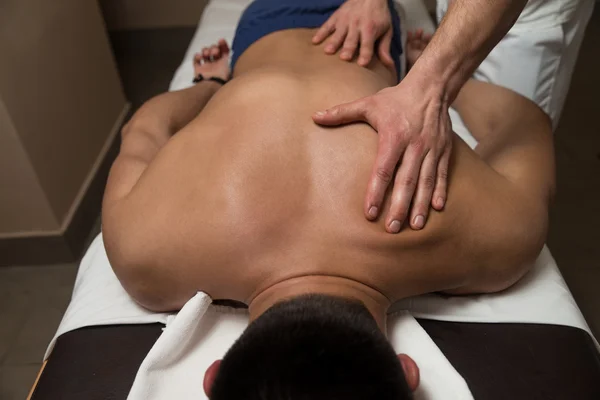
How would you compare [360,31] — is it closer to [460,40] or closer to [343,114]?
[460,40]

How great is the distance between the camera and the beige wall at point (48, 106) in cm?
161

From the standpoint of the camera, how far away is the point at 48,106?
1795mm

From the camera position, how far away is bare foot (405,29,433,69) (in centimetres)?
145

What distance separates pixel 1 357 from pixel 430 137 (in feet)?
4.87

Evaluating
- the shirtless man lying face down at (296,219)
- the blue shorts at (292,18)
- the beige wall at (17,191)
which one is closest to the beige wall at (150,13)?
the beige wall at (17,191)

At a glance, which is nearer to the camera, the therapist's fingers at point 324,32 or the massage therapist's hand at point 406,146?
the massage therapist's hand at point 406,146

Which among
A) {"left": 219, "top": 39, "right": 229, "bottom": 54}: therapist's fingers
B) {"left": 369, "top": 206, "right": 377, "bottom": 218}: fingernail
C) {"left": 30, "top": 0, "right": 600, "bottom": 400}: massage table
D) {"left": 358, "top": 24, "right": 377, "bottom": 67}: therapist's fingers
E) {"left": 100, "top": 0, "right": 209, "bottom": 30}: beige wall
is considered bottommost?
{"left": 100, "top": 0, "right": 209, "bottom": 30}: beige wall

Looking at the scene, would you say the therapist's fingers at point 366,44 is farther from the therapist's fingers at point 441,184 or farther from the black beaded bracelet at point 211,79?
the black beaded bracelet at point 211,79

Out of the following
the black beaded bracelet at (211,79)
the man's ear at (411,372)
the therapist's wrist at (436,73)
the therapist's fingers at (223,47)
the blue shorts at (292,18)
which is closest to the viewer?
the man's ear at (411,372)

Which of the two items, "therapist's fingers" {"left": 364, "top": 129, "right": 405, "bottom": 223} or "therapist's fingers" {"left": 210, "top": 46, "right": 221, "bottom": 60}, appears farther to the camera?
"therapist's fingers" {"left": 210, "top": 46, "right": 221, "bottom": 60}

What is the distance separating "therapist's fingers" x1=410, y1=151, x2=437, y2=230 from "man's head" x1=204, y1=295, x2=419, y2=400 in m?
0.24

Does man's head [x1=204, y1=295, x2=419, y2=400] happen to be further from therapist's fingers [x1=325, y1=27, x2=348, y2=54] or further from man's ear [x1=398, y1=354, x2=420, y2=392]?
therapist's fingers [x1=325, y1=27, x2=348, y2=54]

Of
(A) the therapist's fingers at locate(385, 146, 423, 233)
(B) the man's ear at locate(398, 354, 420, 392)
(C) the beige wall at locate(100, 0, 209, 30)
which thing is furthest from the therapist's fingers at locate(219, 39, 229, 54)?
(C) the beige wall at locate(100, 0, 209, 30)

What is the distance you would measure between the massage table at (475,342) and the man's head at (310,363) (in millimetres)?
289
